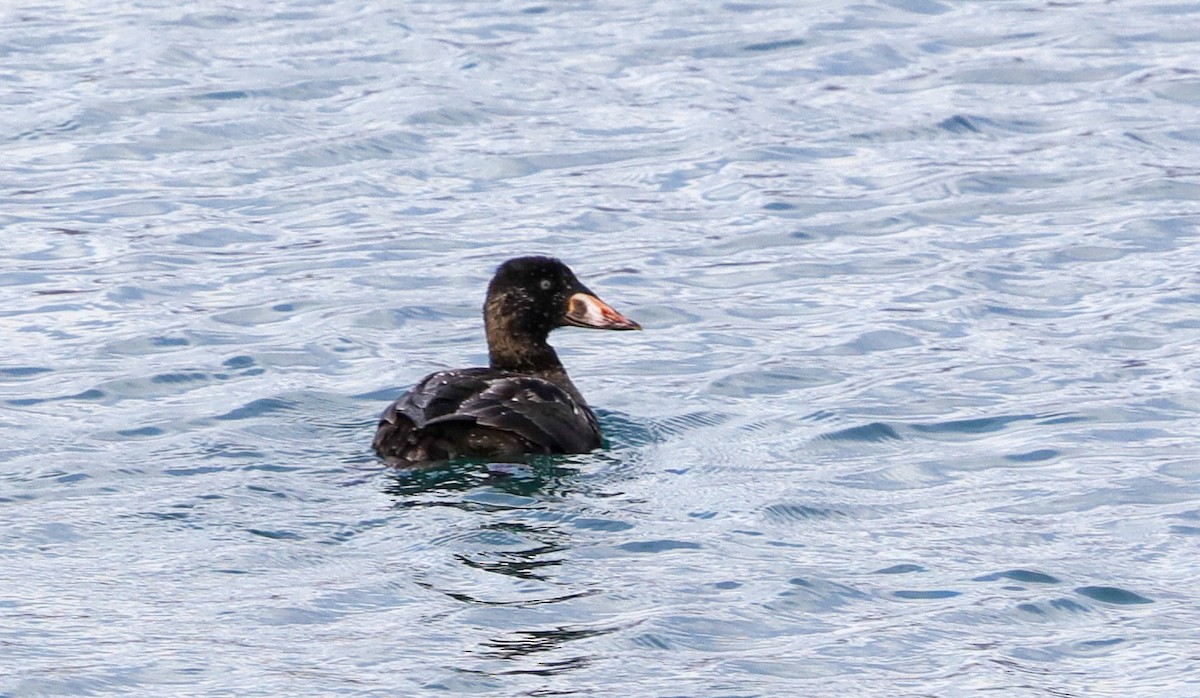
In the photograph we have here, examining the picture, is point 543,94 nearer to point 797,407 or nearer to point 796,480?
point 797,407

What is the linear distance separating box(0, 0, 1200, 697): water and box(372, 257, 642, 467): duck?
122 mm

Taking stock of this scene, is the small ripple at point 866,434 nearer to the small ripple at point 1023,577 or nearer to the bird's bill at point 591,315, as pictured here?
the bird's bill at point 591,315

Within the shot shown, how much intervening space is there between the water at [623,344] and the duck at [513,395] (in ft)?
0.40

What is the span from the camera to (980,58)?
16.9m

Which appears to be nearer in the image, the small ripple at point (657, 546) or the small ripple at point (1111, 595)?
the small ripple at point (1111, 595)

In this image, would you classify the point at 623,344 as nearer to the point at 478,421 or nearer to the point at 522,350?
the point at 522,350

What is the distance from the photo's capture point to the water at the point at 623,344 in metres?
7.10

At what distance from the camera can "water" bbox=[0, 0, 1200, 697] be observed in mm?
7102

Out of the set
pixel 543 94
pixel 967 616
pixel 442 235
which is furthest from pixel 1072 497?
pixel 543 94

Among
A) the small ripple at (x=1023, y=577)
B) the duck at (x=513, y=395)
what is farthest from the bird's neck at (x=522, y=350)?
the small ripple at (x=1023, y=577)

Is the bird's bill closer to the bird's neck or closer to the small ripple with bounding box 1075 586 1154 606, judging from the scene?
the bird's neck

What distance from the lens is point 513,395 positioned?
8.95 meters

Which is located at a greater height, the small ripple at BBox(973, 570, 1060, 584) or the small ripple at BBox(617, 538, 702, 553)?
the small ripple at BBox(617, 538, 702, 553)

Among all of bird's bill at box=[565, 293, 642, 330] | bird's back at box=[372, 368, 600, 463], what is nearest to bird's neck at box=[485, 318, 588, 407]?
bird's bill at box=[565, 293, 642, 330]
